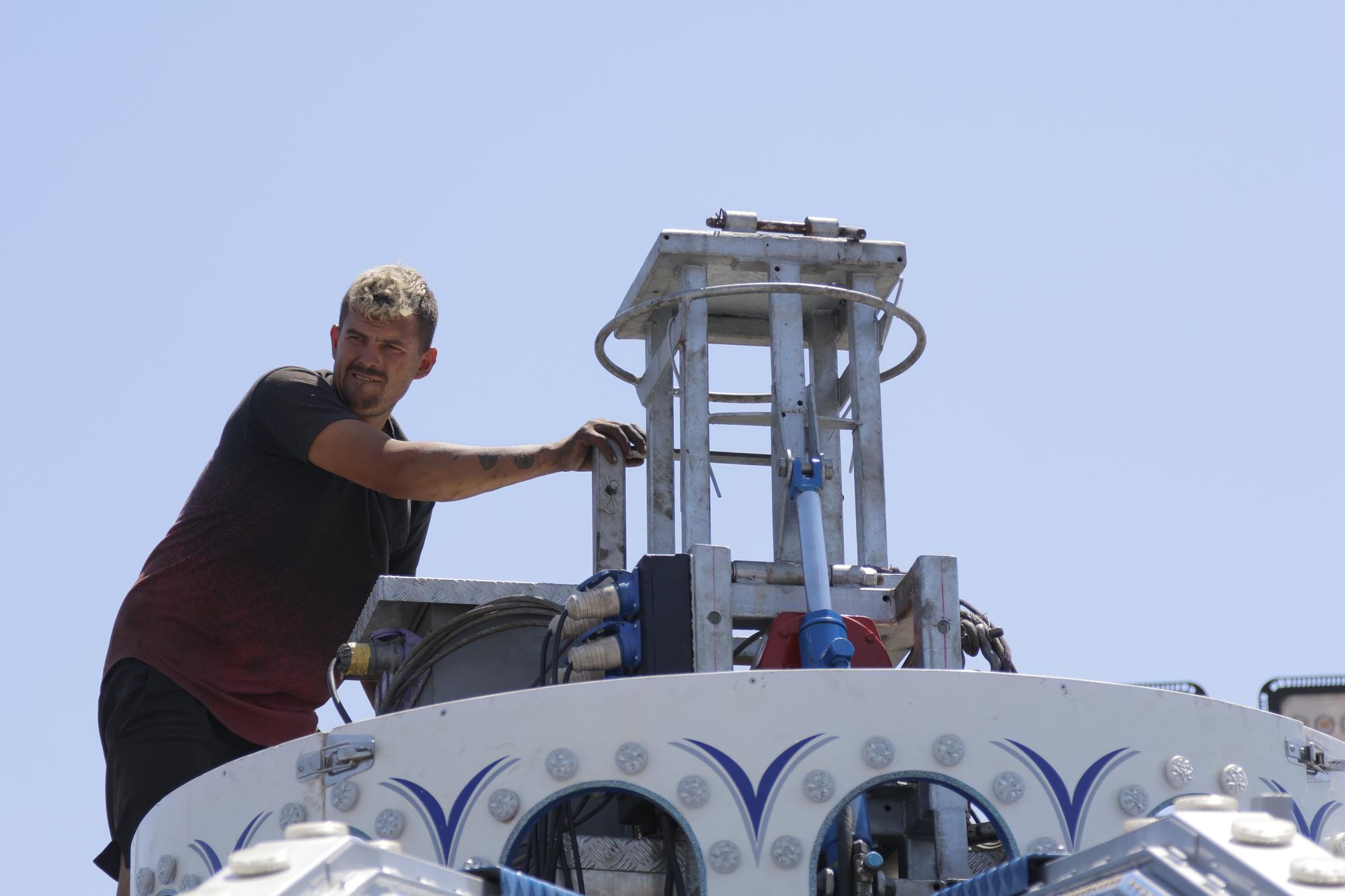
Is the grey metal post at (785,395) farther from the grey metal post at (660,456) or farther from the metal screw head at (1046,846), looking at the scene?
the metal screw head at (1046,846)

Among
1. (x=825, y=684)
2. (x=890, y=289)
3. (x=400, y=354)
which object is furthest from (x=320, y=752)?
(x=890, y=289)

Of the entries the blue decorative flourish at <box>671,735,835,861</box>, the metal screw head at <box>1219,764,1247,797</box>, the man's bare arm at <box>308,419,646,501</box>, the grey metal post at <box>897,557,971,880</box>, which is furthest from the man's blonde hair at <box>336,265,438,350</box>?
the metal screw head at <box>1219,764,1247,797</box>

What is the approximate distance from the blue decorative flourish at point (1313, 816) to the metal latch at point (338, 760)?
3715mm

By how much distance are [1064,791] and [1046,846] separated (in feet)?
0.85

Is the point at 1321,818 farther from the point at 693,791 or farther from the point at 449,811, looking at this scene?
the point at 449,811

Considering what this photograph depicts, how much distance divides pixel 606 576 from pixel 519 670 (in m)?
1.40

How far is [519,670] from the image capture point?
431 inches

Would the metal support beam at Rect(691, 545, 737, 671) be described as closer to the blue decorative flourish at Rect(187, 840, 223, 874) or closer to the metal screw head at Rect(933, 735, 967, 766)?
the metal screw head at Rect(933, 735, 967, 766)

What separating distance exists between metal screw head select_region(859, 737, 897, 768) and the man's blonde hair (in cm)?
471

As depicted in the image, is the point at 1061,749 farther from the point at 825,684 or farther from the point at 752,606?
the point at 752,606

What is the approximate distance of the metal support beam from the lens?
9609mm

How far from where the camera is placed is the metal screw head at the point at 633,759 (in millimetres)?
8102

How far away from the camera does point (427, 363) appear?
39.9ft

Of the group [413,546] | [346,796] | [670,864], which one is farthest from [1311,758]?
[413,546]
